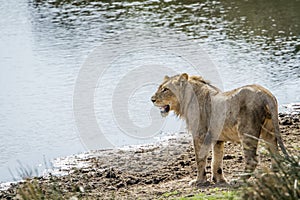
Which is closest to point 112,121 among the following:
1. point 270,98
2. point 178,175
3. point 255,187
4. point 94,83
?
point 94,83

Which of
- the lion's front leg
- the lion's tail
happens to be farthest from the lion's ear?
the lion's tail

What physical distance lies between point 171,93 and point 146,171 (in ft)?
4.22

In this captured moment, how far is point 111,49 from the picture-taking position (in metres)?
18.0

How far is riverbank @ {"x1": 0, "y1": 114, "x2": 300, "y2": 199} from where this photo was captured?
9.25 metres

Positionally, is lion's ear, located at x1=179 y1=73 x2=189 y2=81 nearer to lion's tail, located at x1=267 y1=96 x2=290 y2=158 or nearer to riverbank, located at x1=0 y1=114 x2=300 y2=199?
riverbank, located at x1=0 y1=114 x2=300 y2=199

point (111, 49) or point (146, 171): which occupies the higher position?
point (146, 171)

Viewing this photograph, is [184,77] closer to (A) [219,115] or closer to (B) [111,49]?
(A) [219,115]

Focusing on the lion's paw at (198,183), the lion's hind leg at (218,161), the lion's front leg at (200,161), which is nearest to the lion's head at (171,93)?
the lion's front leg at (200,161)

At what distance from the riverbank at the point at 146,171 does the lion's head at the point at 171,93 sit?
0.94 metres

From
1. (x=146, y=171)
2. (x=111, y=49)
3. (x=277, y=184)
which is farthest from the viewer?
(x=111, y=49)

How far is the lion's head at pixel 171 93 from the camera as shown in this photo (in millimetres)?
9711

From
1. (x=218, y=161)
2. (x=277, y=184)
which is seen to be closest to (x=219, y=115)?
(x=218, y=161)

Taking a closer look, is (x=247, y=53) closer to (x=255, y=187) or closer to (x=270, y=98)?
(x=270, y=98)

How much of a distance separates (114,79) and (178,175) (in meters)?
5.62
